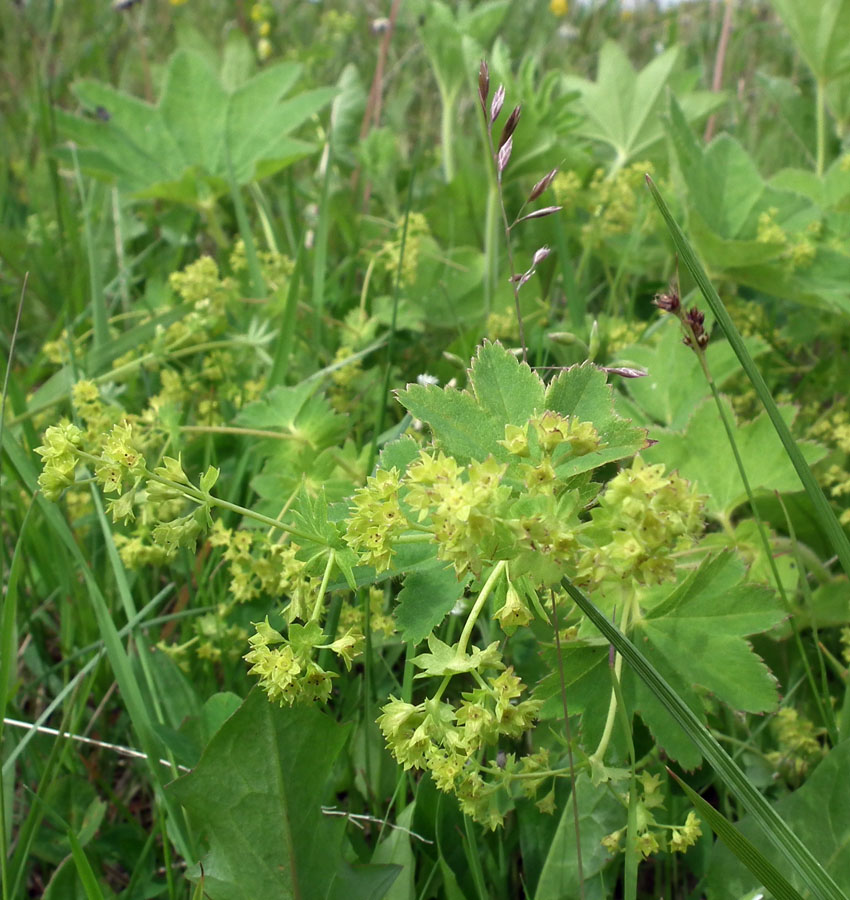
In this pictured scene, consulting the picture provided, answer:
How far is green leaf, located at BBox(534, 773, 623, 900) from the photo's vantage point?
3.78 feet

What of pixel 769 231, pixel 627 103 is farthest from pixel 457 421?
pixel 627 103

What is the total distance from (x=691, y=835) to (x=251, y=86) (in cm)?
233

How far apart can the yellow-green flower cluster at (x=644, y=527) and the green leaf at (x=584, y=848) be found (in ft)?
1.57

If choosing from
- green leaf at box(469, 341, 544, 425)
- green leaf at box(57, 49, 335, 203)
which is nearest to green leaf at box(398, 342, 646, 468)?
green leaf at box(469, 341, 544, 425)

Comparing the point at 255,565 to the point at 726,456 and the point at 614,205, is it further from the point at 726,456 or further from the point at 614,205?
the point at 614,205

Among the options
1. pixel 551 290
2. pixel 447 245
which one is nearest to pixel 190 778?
pixel 551 290

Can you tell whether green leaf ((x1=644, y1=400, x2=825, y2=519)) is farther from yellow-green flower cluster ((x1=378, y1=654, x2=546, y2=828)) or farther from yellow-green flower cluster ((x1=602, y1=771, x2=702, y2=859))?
yellow-green flower cluster ((x1=378, y1=654, x2=546, y2=828))

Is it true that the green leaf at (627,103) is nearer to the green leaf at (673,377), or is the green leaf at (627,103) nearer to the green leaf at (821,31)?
the green leaf at (821,31)

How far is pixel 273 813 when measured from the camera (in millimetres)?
1141

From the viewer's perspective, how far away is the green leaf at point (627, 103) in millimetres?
2672

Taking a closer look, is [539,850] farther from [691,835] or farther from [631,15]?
[631,15]

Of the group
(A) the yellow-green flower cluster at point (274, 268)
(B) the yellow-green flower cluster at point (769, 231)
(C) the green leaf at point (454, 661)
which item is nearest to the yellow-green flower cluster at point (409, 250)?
(A) the yellow-green flower cluster at point (274, 268)

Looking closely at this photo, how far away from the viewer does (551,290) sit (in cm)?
246

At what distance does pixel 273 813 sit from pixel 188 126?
209 cm
